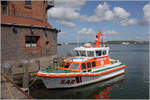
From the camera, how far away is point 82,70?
1352 centimetres

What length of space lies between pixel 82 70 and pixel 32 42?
6389mm

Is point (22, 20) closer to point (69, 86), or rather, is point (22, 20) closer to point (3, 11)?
point (3, 11)

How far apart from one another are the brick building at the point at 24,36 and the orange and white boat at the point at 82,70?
2.64 metres

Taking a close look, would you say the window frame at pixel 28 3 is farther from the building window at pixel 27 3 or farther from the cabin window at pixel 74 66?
the cabin window at pixel 74 66

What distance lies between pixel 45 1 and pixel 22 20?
265 inches

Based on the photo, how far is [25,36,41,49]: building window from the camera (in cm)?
1526

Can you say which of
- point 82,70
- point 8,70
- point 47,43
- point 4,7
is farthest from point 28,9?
point 82,70

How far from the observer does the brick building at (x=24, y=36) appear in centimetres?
1332

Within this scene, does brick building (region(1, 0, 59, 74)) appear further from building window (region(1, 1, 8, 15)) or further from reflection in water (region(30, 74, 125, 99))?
reflection in water (region(30, 74, 125, 99))

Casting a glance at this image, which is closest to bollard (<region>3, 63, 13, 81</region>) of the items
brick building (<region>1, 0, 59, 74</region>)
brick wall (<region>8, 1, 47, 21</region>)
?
brick building (<region>1, 0, 59, 74</region>)

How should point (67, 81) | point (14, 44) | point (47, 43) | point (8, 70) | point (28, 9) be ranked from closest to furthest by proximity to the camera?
point (67, 81) < point (8, 70) < point (14, 44) < point (47, 43) < point (28, 9)

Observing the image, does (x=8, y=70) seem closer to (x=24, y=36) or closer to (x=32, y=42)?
(x=24, y=36)

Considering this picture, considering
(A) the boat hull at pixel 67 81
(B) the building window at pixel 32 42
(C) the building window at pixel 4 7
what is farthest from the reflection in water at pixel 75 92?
(C) the building window at pixel 4 7

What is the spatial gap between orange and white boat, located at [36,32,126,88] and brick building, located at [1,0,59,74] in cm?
264
